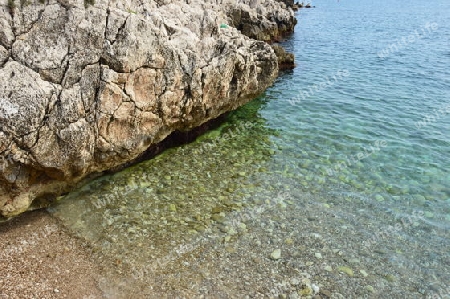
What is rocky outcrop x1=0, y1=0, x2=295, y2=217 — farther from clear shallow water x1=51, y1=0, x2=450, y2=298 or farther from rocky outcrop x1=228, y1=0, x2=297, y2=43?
rocky outcrop x1=228, y1=0, x2=297, y2=43

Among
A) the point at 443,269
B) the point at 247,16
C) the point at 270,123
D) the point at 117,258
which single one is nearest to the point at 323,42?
the point at 247,16

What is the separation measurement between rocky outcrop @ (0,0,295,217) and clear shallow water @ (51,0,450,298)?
5.50ft

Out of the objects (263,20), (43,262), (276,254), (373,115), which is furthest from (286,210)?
(263,20)

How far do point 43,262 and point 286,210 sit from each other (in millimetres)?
8557

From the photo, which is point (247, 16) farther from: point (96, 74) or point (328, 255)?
point (328, 255)

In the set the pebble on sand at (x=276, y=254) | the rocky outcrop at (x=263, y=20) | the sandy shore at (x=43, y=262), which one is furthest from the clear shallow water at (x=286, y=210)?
the rocky outcrop at (x=263, y=20)

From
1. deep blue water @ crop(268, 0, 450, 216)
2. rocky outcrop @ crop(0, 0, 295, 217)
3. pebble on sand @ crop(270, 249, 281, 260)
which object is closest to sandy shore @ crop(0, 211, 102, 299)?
rocky outcrop @ crop(0, 0, 295, 217)

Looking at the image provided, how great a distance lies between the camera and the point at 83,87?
1188 cm

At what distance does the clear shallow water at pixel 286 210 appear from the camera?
1054cm

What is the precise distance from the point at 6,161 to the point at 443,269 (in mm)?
14368

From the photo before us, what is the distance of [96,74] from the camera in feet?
39.7

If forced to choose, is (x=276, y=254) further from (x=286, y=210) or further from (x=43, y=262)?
(x=43, y=262)

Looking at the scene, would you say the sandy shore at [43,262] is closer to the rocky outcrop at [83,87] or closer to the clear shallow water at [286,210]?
the clear shallow water at [286,210]

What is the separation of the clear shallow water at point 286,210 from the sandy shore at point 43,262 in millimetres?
476
